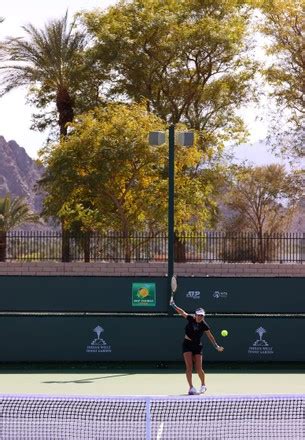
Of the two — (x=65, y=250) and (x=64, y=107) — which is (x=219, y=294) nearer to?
(x=65, y=250)

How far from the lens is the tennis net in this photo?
1307 centimetres

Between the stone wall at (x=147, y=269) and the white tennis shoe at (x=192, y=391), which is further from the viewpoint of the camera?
the stone wall at (x=147, y=269)

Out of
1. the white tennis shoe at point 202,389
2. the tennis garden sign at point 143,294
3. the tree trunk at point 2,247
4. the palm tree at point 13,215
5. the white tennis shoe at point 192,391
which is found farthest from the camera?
the palm tree at point 13,215

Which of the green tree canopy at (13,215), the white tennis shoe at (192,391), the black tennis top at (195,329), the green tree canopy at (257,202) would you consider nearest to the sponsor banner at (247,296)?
the black tennis top at (195,329)

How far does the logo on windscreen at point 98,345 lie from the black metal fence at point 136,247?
1119cm

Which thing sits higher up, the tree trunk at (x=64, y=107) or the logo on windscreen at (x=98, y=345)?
the tree trunk at (x=64, y=107)

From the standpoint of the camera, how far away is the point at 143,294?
23.5 meters

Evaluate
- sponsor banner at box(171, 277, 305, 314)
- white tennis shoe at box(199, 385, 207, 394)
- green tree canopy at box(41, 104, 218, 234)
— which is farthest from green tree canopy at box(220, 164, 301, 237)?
white tennis shoe at box(199, 385, 207, 394)

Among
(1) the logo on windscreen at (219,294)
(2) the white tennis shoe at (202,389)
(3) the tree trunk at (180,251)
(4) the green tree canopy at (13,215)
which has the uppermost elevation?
(4) the green tree canopy at (13,215)

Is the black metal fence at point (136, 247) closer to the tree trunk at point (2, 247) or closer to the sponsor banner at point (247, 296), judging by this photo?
the tree trunk at point (2, 247)

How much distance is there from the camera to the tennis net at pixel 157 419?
13070 millimetres

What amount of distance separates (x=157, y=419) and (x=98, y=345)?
340 inches

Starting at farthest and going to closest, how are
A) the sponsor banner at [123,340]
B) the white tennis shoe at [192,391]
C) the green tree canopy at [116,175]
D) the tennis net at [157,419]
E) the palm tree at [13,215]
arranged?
the palm tree at [13,215] → the green tree canopy at [116,175] → the sponsor banner at [123,340] → the white tennis shoe at [192,391] → the tennis net at [157,419]

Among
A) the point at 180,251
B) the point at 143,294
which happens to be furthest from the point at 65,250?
the point at 143,294
